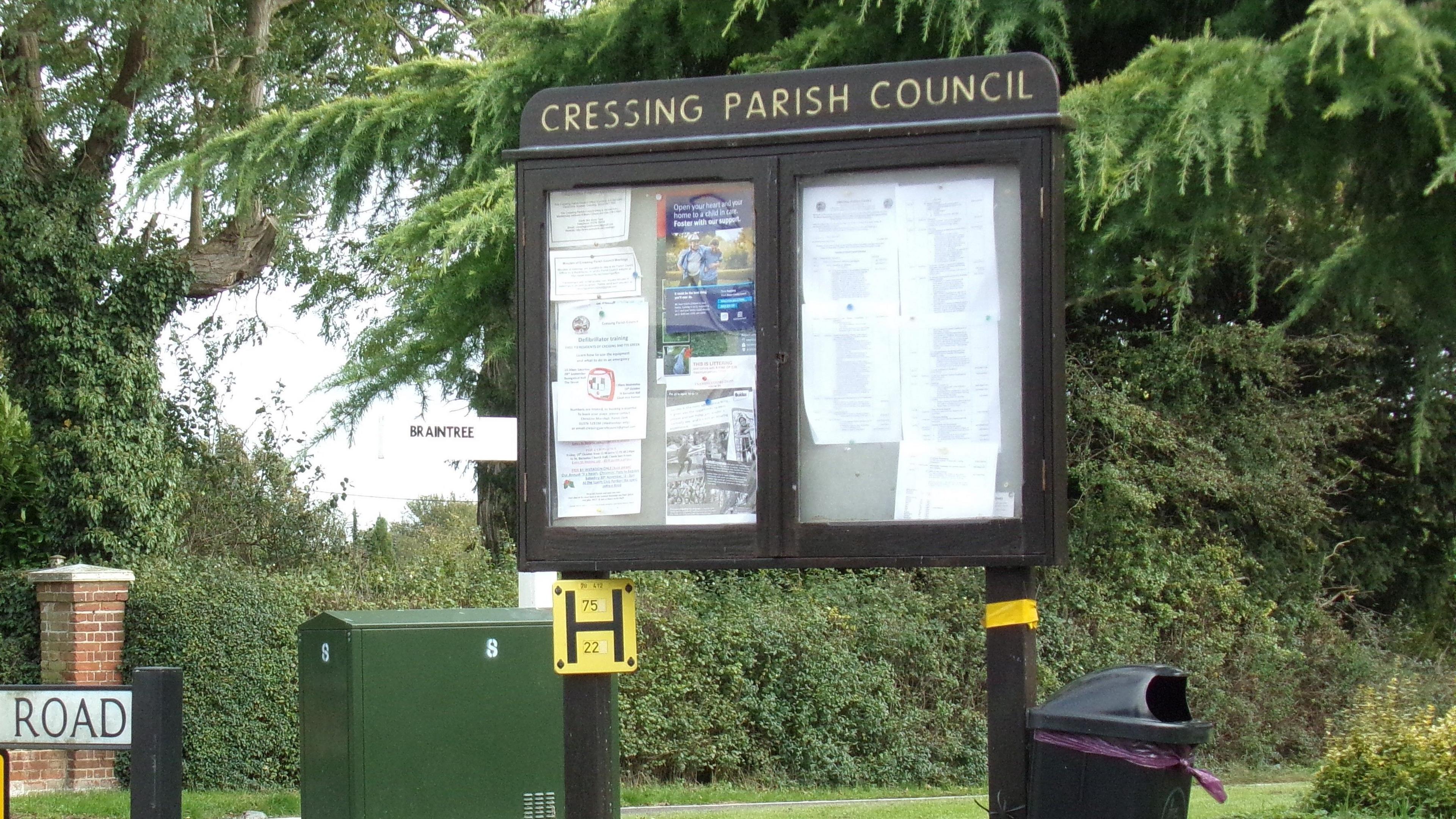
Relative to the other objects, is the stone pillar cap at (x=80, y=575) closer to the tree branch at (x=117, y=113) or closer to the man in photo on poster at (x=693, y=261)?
the tree branch at (x=117, y=113)

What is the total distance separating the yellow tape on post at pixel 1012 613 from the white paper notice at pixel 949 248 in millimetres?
847

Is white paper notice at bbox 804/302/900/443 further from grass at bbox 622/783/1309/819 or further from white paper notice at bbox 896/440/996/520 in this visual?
grass at bbox 622/783/1309/819

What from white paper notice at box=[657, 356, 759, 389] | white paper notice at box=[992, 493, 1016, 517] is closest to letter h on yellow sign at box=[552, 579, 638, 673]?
white paper notice at box=[657, 356, 759, 389]

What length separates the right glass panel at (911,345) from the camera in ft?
13.8

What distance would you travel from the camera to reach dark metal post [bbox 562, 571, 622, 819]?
4.56 metres

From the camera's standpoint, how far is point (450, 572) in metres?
13.8

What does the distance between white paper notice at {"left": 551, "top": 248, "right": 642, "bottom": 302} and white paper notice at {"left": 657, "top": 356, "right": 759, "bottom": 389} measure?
0.27 meters

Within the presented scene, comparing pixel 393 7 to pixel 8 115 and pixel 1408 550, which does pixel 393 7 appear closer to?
pixel 8 115

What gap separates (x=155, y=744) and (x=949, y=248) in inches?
100.0

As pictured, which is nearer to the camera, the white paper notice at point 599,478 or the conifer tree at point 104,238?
the white paper notice at point 599,478

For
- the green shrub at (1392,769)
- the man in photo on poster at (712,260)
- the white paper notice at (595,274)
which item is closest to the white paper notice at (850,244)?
the man in photo on poster at (712,260)

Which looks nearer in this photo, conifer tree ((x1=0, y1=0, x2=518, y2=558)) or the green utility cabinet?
the green utility cabinet

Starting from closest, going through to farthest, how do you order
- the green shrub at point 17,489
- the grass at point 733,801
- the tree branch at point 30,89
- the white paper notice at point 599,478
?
the white paper notice at point 599,478 < the grass at point 733,801 < the green shrub at point 17,489 < the tree branch at point 30,89

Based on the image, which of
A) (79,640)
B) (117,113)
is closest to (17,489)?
(79,640)
